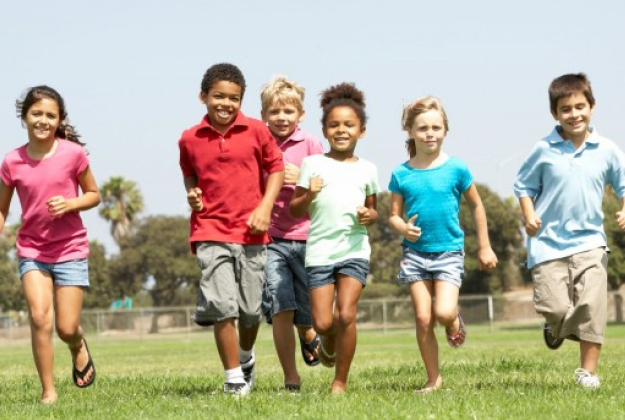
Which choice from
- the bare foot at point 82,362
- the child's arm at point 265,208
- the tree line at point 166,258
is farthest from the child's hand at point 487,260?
the tree line at point 166,258

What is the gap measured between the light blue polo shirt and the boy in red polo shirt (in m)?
1.87

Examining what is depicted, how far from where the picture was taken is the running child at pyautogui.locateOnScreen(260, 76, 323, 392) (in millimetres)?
8539

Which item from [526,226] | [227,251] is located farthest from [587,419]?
[227,251]

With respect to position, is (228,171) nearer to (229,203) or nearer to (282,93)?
(229,203)

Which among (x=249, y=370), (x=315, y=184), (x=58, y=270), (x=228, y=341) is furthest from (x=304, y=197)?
(x=58, y=270)

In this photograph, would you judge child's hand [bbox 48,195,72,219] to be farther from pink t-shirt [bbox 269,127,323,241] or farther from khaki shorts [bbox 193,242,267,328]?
pink t-shirt [bbox 269,127,323,241]

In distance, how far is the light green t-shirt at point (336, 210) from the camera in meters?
8.04

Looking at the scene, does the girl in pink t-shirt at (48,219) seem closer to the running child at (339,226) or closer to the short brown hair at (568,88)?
the running child at (339,226)

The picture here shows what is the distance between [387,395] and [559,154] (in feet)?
7.08

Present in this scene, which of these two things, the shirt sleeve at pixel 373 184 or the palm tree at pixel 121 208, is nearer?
the shirt sleeve at pixel 373 184

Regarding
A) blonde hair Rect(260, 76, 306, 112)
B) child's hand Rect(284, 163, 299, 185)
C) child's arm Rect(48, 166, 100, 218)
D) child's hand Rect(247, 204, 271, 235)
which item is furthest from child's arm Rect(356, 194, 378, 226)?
child's arm Rect(48, 166, 100, 218)

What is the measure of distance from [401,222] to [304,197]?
70 centimetres

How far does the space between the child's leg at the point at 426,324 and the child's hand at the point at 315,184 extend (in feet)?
3.13

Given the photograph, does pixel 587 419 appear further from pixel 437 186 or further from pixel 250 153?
pixel 250 153
